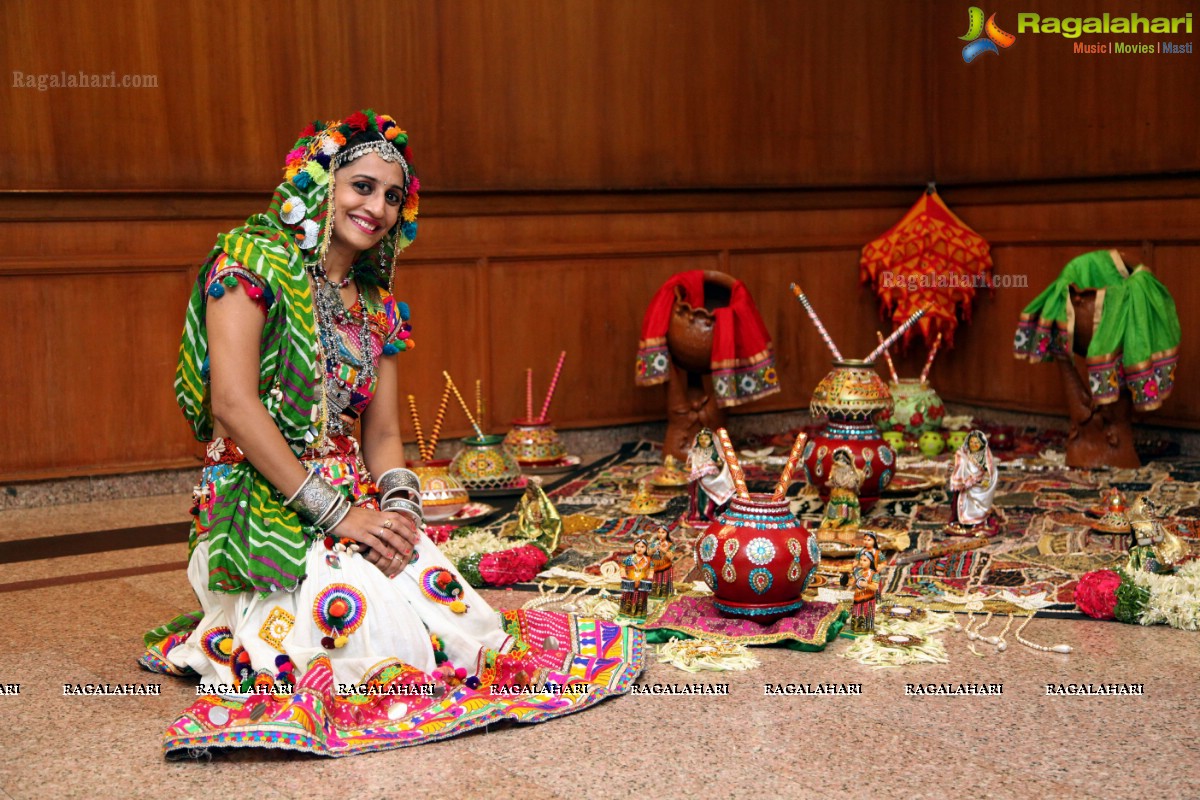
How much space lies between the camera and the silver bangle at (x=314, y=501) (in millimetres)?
3080

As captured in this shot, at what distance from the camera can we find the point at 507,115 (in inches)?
248

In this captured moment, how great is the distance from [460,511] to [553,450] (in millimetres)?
1052

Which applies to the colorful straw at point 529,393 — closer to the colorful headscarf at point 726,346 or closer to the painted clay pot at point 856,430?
the colorful headscarf at point 726,346

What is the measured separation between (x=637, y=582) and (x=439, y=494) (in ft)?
5.43

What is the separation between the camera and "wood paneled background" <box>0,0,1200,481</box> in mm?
5496

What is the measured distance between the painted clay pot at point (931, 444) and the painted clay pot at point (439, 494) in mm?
2111

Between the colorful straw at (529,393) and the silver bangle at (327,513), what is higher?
the silver bangle at (327,513)

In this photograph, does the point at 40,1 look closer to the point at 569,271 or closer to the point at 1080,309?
the point at 569,271

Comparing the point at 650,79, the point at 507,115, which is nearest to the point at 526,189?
the point at 507,115

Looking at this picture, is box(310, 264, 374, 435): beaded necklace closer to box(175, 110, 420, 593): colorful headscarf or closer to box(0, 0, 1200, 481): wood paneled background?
box(175, 110, 420, 593): colorful headscarf

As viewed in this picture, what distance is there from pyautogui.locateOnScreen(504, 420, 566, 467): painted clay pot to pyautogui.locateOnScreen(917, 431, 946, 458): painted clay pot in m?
1.58

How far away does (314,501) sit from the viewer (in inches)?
121

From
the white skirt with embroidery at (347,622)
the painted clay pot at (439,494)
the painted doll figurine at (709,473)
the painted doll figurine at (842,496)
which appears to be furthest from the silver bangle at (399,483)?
the painted clay pot at (439,494)

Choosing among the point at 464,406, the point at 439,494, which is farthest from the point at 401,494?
the point at 464,406
